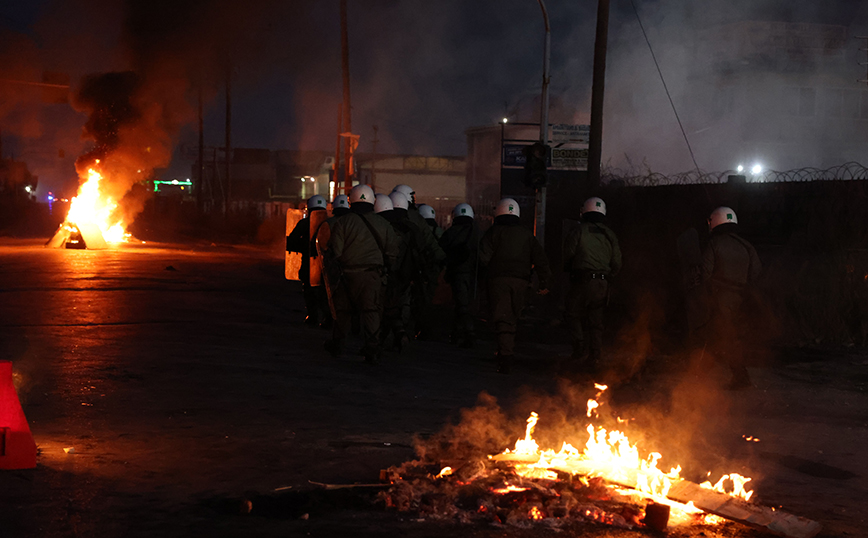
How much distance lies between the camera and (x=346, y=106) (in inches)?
1093

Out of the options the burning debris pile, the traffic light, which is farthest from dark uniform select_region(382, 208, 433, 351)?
the traffic light

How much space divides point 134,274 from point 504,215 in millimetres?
12480

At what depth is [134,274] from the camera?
805 inches

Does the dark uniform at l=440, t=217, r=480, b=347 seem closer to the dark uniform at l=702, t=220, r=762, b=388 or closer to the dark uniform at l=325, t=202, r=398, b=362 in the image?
the dark uniform at l=325, t=202, r=398, b=362

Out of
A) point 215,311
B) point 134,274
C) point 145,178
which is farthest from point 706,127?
point 215,311

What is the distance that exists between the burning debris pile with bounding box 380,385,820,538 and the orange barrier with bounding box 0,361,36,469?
199 cm

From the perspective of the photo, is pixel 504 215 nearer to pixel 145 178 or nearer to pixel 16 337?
pixel 16 337

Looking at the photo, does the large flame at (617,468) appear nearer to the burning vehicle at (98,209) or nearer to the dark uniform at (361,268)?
the dark uniform at (361,268)

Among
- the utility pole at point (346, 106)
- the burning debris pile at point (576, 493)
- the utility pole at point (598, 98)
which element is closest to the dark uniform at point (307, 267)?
the utility pole at point (598, 98)

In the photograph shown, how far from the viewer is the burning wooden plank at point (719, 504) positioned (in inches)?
175

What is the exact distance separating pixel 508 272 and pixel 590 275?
1055mm

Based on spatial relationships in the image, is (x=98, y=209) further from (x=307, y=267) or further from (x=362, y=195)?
(x=362, y=195)

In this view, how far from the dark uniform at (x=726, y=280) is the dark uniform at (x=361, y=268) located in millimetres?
3341

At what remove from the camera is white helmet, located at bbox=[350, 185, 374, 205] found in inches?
399
